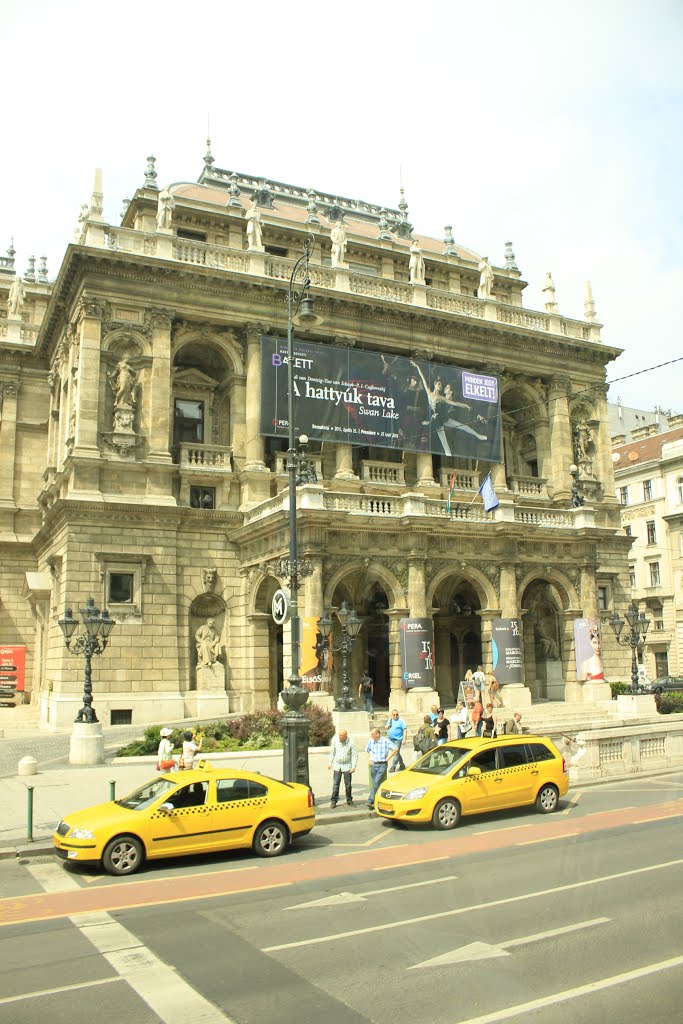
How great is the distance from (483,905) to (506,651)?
84.9ft

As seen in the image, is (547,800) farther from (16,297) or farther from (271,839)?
(16,297)

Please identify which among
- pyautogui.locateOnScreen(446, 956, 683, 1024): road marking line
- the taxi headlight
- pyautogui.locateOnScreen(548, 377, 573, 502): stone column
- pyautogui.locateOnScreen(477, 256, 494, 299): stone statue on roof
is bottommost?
pyautogui.locateOnScreen(446, 956, 683, 1024): road marking line

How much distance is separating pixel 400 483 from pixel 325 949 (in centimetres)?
3274

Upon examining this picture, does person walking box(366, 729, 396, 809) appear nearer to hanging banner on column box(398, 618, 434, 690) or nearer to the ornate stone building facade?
the ornate stone building facade

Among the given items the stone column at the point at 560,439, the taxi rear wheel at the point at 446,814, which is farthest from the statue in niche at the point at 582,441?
the taxi rear wheel at the point at 446,814

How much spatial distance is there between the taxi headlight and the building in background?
57265mm

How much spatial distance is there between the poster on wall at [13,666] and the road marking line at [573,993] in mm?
37943

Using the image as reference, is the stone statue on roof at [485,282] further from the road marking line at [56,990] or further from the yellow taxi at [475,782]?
the road marking line at [56,990]

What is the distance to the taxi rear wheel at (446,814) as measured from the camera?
16.7 metres

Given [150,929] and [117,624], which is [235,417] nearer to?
[117,624]

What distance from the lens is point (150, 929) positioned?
412 inches

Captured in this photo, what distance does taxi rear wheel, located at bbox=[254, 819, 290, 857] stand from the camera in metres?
14.9

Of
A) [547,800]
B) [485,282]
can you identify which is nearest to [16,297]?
[485,282]

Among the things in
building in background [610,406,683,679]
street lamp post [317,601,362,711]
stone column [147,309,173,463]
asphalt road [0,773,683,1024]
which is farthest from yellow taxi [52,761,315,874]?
building in background [610,406,683,679]
